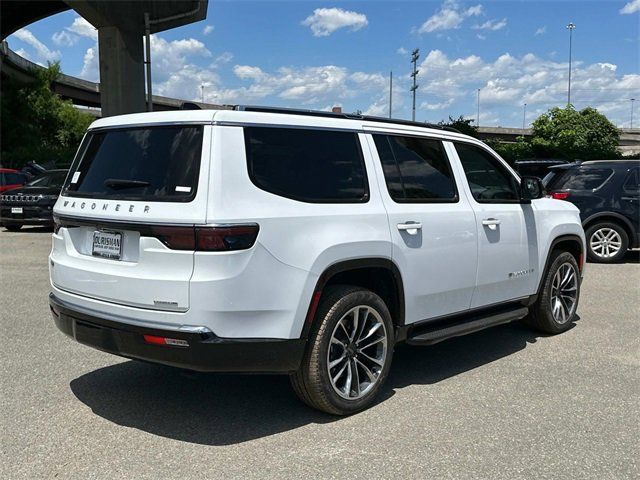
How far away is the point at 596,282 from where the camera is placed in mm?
9234

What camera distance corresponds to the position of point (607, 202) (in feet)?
35.8

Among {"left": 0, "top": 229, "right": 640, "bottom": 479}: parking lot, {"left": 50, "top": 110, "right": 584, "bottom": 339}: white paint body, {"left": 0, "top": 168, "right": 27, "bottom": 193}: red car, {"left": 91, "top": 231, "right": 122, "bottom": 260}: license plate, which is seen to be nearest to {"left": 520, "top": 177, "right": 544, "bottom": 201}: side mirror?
{"left": 50, "top": 110, "right": 584, "bottom": 339}: white paint body

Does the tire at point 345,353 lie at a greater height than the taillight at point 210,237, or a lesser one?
lesser

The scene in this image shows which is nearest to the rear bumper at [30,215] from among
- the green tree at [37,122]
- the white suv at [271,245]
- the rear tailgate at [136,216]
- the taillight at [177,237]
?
the white suv at [271,245]

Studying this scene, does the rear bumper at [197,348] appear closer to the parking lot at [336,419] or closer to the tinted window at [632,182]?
the parking lot at [336,419]

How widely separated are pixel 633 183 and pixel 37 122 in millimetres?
51045

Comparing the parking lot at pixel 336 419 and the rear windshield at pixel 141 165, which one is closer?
the parking lot at pixel 336 419

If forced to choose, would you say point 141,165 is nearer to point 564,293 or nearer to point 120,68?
point 564,293

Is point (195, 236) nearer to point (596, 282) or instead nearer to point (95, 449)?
point (95, 449)

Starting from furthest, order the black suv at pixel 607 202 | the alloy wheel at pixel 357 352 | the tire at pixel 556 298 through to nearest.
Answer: the black suv at pixel 607 202 → the tire at pixel 556 298 → the alloy wheel at pixel 357 352

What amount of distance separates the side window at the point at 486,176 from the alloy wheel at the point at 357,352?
1.62 metres

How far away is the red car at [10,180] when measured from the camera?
660 inches

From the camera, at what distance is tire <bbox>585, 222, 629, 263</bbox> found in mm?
10977

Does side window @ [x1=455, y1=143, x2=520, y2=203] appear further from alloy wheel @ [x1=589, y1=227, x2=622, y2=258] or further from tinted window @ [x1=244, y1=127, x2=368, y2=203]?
alloy wheel @ [x1=589, y1=227, x2=622, y2=258]
